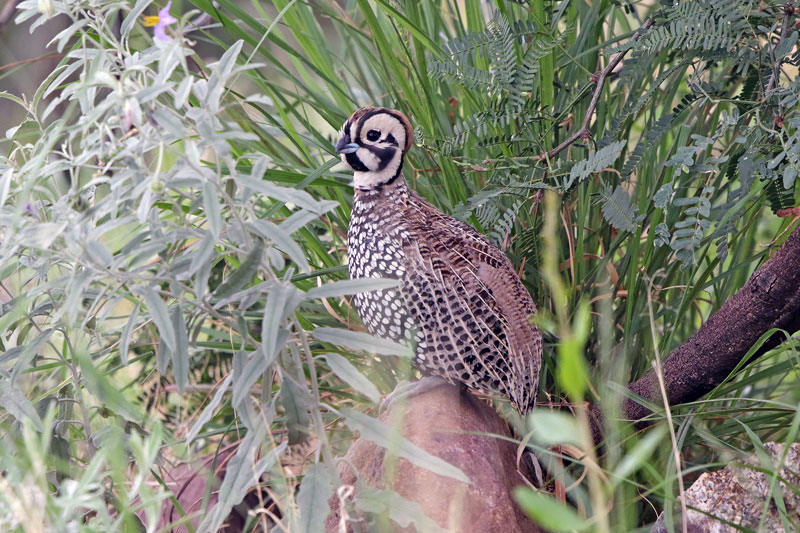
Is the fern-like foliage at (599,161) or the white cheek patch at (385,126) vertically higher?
the white cheek patch at (385,126)

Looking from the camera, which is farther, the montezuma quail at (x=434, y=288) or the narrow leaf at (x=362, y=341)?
the montezuma quail at (x=434, y=288)

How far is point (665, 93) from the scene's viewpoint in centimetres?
296

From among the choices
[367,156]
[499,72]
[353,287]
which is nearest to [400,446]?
[353,287]

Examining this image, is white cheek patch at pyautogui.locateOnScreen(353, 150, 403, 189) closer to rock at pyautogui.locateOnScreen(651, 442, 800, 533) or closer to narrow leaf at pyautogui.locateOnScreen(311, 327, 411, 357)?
narrow leaf at pyautogui.locateOnScreen(311, 327, 411, 357)

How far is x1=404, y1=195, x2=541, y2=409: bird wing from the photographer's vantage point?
2.21m

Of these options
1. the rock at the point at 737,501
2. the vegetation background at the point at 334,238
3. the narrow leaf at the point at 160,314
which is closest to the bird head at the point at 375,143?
the vegetation background at the point at 334,238

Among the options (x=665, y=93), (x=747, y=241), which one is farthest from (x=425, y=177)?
(x=747, y=241)

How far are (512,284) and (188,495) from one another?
1.31m

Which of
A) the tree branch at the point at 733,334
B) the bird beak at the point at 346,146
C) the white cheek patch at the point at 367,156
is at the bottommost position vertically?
the tree branch at the point at 733,334

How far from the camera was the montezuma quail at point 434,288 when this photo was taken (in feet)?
7.24

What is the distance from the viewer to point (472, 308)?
7.33 ft

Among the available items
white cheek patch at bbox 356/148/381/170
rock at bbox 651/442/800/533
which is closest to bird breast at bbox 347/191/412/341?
white cheek patch at bbox 356/148/381/170

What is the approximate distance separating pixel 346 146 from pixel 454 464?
3.02ft

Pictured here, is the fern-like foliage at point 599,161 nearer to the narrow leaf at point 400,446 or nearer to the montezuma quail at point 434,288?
the montezuma quail at point 434,288
